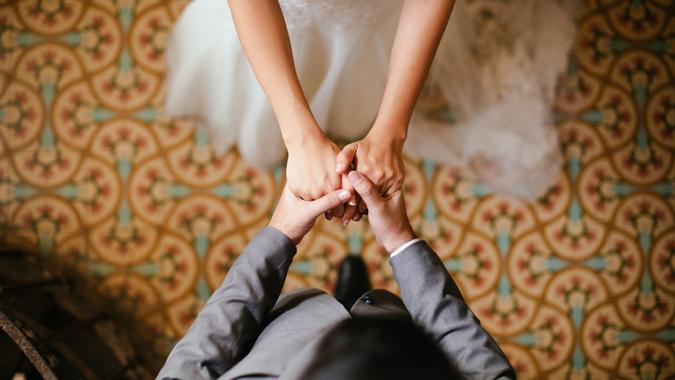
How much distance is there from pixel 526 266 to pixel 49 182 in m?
1.15

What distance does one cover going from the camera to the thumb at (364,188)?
713 mm

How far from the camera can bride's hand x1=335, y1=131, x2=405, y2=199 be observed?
735 millimetres

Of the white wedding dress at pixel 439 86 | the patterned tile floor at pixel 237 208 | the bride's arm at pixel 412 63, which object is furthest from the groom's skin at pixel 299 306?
the patterned tile floor at pixel 237 208

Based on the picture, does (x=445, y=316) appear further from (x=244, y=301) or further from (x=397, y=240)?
(x=244, y=301)

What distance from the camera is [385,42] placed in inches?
41.2

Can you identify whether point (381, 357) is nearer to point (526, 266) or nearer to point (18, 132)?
point (526, 266)

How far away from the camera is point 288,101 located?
75 cm

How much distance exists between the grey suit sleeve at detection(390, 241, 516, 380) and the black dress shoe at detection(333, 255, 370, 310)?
0.49 meters

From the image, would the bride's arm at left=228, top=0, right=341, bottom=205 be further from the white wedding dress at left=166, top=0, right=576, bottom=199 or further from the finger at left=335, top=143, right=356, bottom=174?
the white wedding dress at left=166, top=0, right=576, bottom=199

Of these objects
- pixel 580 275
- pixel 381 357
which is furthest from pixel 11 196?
pixel 580 275

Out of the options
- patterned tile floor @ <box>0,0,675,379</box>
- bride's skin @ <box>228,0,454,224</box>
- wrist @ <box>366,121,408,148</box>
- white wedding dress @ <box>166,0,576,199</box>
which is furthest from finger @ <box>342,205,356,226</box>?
patterned tile floor @ <box>0,0,675,379</box>

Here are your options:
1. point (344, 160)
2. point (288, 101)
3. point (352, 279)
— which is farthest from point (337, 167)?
point (352, 279)

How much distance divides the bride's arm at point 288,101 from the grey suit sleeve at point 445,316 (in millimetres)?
155

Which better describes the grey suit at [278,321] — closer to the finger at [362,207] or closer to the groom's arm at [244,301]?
the groom's arm at [244,301]
